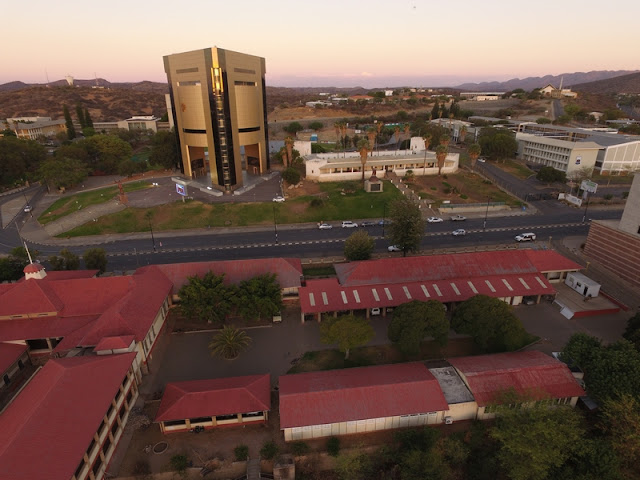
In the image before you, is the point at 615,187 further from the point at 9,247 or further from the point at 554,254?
the point at 9,247

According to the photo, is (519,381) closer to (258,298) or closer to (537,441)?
(537,441)

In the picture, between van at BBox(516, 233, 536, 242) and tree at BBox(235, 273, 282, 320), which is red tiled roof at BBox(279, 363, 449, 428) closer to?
tree at BBox(235, 273, 282, 320)

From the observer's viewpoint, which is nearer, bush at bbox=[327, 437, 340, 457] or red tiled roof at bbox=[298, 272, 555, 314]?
bush at bbox=[327, 437, 340, 457]

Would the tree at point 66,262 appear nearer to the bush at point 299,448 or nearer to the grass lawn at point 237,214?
the grass lawn at point 237,214

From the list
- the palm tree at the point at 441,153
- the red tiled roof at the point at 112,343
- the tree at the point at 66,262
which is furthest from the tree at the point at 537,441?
the palm tree at the point at 441,153

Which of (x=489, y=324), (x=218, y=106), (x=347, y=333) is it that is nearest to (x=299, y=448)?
(x=347, y=333)

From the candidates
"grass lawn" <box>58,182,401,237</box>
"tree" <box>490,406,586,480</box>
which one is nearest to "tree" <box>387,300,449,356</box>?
"tree" <box>490,406,586,480</box>

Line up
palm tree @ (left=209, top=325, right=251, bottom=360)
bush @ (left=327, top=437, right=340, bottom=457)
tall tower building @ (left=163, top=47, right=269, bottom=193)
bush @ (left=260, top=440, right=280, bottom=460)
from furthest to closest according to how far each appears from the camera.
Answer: tall tower building @ (left=163, top=47, right=269, bottom=193)
palm tree @ (left=209, top=325, right=251, bottom=360)
bush @ (left=327, top=437, right=340, bottom=457)
bush @ (left=260, top=440, right=280, bottom=460)

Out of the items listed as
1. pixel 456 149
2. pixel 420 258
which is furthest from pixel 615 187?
pixel 420 258
